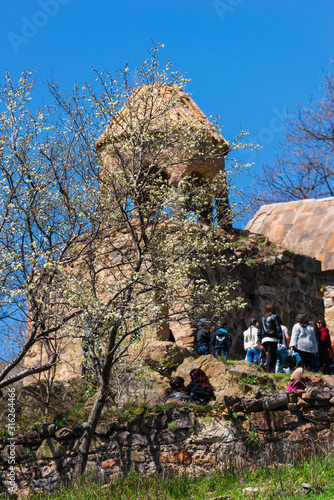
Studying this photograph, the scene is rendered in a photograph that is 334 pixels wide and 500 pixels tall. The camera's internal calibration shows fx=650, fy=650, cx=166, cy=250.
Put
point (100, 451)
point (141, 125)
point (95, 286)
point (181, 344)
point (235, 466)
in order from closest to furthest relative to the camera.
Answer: point (235, 466) → point (100, 451) → point (141, 125) → point (95, 286) → point (181, 344)

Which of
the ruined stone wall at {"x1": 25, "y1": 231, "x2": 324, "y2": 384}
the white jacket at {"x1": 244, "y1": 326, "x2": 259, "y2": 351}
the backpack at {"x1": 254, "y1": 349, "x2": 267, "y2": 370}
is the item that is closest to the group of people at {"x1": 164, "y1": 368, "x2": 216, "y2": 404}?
the backpack at {"x1": 254, "y1": 349, "x2": 267, "y2": 370}

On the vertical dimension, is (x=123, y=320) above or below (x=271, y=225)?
below

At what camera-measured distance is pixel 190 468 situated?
9.38 metres

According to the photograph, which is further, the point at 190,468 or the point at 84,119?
the point at 84,119

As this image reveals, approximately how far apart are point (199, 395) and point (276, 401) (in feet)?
4.62

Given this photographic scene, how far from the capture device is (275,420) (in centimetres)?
945

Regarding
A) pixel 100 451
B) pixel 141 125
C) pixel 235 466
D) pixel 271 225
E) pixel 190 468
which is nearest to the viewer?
pixel 235 466

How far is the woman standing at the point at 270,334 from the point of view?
12.6 metres

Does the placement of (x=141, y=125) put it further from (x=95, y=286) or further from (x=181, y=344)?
(x=181, y=344)

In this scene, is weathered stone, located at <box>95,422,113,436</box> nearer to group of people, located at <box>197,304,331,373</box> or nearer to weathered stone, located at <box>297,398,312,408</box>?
group of people, located at <box>197,304,331,373</box>

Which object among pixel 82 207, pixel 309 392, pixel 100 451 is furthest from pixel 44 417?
pixel 309 392

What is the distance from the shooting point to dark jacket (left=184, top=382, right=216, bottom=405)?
33.9ft

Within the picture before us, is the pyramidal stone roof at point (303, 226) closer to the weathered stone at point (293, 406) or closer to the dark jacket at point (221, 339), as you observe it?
the dark jacket at point (221, 339)

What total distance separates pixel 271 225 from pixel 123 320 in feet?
41.7
